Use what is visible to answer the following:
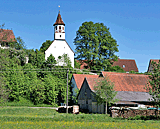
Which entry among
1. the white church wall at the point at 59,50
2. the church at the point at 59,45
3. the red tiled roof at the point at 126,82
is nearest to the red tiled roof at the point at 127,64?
the white church wall at the point at 59,50

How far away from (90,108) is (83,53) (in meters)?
20.8

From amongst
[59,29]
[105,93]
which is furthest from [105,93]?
[59,29]

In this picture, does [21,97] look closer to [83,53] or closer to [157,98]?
[83,53]

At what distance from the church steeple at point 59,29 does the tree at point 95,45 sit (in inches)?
287

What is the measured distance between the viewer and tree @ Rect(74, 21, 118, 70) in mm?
61156

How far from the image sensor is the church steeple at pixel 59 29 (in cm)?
6938

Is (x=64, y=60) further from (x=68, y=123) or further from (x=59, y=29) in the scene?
(x=68, y=123)

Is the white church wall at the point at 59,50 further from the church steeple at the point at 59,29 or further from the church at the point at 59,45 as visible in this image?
the church steeple at the point at 59,29

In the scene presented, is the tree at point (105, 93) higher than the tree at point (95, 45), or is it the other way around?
the tree at point (95, 45)

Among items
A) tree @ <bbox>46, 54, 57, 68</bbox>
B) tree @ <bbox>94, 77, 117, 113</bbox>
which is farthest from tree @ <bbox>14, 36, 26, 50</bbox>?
tree @ <bbox>94, 77, 117, 113</bbox>

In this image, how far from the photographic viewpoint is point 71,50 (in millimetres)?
68500

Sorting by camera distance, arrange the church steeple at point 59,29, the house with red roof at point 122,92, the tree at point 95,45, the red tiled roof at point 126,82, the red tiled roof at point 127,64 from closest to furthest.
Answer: the house with red roof at point 122,92 → the red tiled roof at point 126,82 → the tree at point 95,45 → the church steeple at point 59,29 → the red tiled roof at point 127,64

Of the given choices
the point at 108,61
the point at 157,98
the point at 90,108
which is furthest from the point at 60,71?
the point at 157,98

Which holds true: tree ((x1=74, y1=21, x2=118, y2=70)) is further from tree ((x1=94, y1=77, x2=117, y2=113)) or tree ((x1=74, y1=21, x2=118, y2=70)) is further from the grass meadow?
the grass meadow
